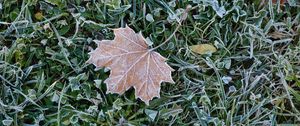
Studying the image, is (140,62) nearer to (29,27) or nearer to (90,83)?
(90,83)

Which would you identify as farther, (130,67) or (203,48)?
(203,48)

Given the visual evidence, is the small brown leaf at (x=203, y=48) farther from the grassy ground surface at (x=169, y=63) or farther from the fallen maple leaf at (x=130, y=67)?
the fallen maple leaf at (x=130, y=67)

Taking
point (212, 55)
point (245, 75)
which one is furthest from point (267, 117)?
point (212, 55)

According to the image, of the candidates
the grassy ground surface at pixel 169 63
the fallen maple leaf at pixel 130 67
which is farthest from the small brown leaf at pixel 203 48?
the fallen maple leaf at pixel 130 67

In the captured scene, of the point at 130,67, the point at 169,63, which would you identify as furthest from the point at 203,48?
the point at 130,67

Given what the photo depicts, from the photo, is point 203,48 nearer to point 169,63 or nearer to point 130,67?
point 169,63
